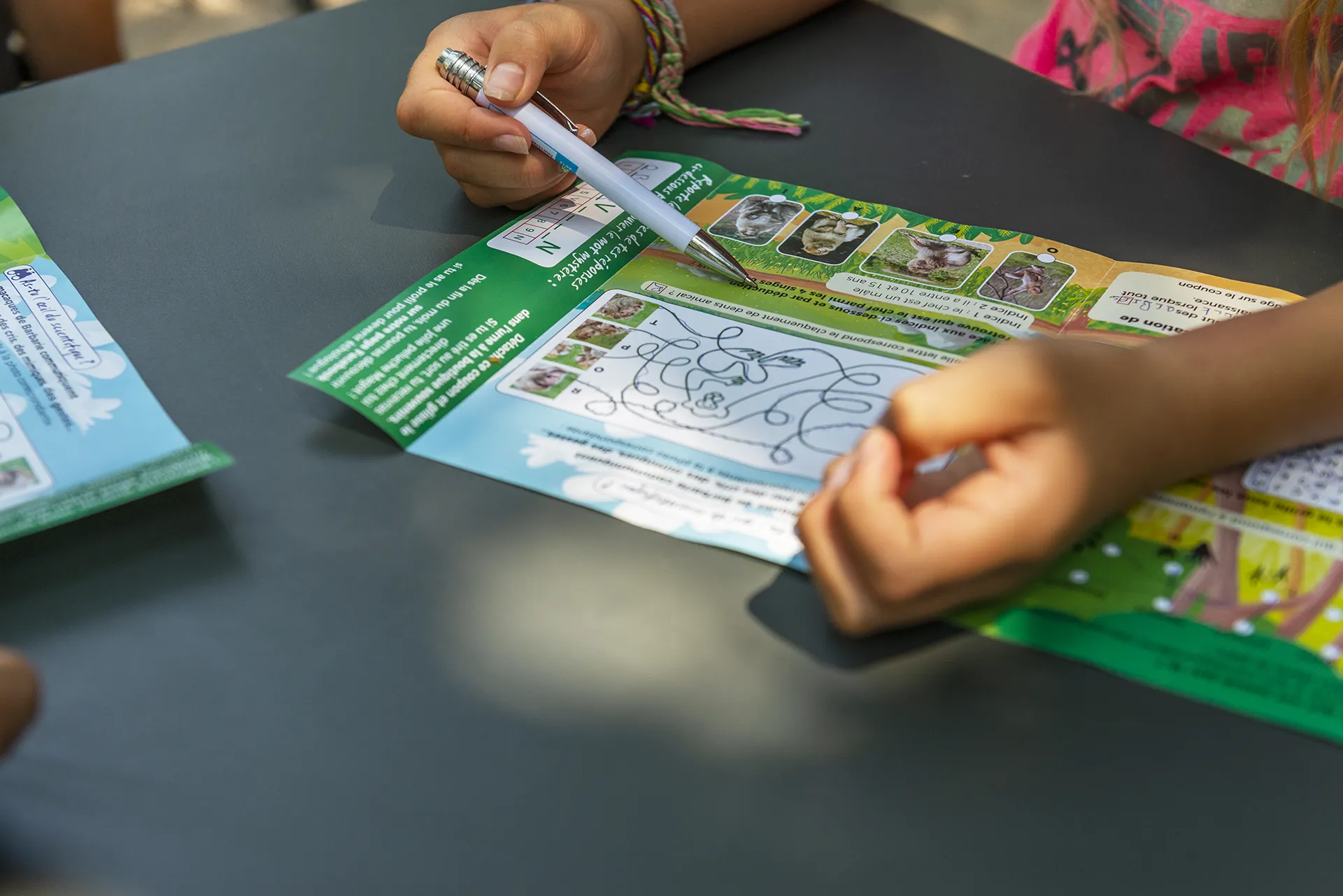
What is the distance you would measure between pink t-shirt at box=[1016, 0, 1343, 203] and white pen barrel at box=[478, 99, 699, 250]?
0.40 m

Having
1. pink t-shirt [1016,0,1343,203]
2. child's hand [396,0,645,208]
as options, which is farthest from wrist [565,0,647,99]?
pink t-shirt [1016,0,1343,203]

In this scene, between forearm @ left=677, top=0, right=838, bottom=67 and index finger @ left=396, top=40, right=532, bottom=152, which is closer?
index finger @ left=396, top=40, right=532, bottom=152

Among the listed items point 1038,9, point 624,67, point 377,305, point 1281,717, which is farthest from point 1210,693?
point 1038,9

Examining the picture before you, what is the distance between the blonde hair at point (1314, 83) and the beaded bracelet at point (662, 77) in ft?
0.97

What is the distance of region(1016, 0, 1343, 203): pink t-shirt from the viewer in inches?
27.0

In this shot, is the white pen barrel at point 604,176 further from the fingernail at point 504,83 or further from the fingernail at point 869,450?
the fingernail at point 869,450

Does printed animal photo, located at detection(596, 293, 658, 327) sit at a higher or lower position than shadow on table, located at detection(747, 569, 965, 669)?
higher

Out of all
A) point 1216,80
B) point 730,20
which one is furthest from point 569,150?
point 1216,80

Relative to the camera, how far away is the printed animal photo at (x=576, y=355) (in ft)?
1.55

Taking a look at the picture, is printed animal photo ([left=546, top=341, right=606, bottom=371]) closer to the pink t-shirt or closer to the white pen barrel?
the white pen barrel

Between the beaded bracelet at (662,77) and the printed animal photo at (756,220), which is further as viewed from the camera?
the beaded bracelet at (662,77)

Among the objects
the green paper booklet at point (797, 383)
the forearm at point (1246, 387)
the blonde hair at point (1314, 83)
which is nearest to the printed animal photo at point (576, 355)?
the green paper booklet at point (797, 383)

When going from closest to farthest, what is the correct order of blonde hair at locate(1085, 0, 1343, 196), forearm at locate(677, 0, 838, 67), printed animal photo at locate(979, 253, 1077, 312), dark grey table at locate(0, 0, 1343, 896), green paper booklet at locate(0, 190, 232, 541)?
dark grey table at locate(0, 0, 1343, 896), green paper booklet at locate(0, 190, 232, 541), printed animal photo at locate(979, 253, 1077, 312), blonde hair at locate(1085, 0, 1343, 196), forearm at locate(677, 0, 838, 67)

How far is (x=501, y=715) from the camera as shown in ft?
1.09
